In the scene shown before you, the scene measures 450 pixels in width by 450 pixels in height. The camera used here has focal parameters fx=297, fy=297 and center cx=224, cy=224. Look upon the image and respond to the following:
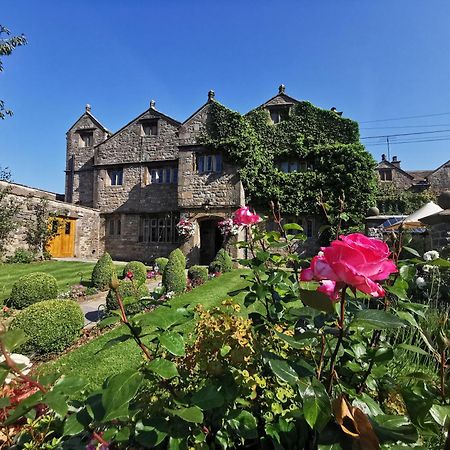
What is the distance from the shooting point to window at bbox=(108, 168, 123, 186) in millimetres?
18984

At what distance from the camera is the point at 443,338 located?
89 centimetres

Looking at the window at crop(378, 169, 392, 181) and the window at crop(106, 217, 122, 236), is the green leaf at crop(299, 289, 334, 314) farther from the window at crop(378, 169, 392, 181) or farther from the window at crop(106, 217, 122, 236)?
the window at crop(378, 169, 392, 181)

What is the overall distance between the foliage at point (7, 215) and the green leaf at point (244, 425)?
14.8 m

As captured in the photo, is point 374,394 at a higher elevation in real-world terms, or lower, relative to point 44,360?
higher

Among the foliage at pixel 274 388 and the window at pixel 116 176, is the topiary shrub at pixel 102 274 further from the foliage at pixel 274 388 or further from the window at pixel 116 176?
the window at pixel 116 176

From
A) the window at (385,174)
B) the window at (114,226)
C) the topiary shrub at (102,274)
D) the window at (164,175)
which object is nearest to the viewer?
the topiary shrub at (102,274)

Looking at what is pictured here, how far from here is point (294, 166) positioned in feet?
55.1

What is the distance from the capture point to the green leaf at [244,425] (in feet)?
3.78

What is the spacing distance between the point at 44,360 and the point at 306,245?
13.7 m

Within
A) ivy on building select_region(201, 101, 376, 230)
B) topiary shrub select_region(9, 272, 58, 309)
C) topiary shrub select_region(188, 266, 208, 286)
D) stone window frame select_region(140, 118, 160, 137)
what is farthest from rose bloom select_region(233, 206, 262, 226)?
stone window frame select_region(140, 118, 160, 137)

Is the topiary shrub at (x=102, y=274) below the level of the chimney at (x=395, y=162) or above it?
below

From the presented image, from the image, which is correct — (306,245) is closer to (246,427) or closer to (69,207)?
(69,207)

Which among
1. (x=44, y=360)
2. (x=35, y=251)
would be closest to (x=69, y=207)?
(x=35, y=251)

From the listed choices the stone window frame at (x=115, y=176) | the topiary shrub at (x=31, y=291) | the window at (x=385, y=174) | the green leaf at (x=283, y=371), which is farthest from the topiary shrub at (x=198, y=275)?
the window at (x=385, y=174)
